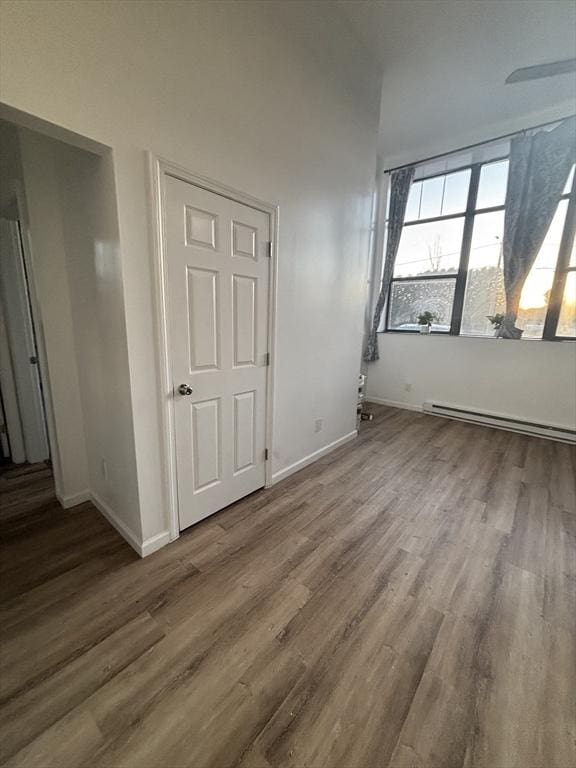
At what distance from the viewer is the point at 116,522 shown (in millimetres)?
1990

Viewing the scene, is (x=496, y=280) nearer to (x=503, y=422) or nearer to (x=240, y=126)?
(x=503, y=422)

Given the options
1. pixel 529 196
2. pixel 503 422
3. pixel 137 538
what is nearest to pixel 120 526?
pixel 137 538

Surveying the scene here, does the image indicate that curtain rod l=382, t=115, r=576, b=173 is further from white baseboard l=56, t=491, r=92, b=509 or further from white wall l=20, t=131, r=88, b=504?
white baseboard l=56, t=491, r=92, b=509

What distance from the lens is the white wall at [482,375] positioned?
12.2ft

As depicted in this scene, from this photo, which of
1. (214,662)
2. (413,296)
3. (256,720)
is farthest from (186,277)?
(413,296)

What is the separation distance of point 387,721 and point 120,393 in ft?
5.98

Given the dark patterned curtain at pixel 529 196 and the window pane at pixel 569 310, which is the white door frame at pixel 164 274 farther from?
the window pane at pixel 569 310

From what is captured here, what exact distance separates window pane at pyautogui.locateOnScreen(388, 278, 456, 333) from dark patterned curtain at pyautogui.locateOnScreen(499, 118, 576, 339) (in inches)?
29.8

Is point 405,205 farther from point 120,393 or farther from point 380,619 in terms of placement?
point 380,619

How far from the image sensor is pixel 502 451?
3393mm

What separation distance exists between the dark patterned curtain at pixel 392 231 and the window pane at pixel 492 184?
0.96 m

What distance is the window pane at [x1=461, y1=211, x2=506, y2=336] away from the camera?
4.01 meters

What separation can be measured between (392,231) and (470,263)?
126 centimetres

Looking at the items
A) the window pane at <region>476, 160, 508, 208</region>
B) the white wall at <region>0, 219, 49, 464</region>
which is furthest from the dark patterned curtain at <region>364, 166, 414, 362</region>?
the white wall at <region>0, 219, 49, 464</region>
